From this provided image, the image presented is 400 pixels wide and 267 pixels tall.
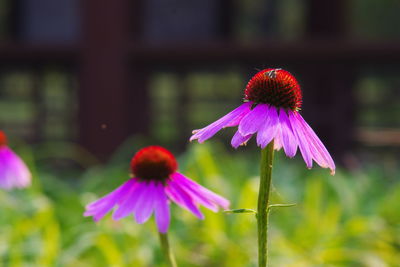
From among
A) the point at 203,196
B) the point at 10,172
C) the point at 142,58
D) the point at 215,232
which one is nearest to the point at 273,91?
the point at 203,196

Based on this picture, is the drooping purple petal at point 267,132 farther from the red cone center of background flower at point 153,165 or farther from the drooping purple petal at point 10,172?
the drooping purple petal at point 10,172

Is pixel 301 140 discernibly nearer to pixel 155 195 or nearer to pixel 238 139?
pixel 238 139

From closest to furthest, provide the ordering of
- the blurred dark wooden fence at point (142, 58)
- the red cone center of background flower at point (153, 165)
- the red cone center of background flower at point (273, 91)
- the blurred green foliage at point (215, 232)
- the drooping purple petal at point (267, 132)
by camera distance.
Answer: the drooping purple petal at point (267, 132), the red cone center of background flower at point (273, 91), the red cone center of background flower at point (153, 165), the blurred green foliage at point (215, 232), the blurred dark wooden fence at point (142, 58)

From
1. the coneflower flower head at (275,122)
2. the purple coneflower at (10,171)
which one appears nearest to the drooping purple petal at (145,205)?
the coneflower flower head at (275,122)

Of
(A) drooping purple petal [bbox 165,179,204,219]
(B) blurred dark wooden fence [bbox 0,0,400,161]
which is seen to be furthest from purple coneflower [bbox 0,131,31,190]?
(B) blurred dark wooden fence [bbox 0,0,400,161]

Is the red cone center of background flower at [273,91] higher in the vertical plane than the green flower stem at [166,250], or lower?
higher

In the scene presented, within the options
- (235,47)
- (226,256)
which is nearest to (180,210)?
(226,256)

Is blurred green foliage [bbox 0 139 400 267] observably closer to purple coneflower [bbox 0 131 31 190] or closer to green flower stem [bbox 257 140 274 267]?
purple coneflower [bbox 0 131 31 190]

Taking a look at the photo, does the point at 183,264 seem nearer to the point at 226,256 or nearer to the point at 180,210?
the point at 226,256
